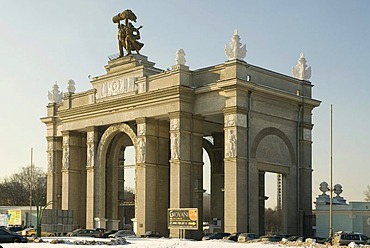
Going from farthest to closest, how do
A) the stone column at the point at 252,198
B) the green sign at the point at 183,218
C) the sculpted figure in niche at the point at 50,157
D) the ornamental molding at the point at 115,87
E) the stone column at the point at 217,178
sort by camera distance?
1. the sculpted figure in niche at the point at 50,157
2. the stone column at the point at 217,178
3. the ornamental molding at the point at 115,87
4. the stone column at the point at 252,198
5. the green sign at the point at 183,218

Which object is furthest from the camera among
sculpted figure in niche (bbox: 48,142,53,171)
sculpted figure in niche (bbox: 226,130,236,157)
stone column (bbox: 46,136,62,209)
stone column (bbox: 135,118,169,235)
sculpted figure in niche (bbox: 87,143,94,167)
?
sculpted figure in niche (bbox: 48,142,53,171)

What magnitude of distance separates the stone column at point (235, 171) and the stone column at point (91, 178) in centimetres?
1513

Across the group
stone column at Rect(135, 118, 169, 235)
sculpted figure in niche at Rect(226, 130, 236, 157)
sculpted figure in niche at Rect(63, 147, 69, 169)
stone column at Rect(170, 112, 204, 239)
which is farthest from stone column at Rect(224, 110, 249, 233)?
sculpted figure in niche at Rect(63, 147, 69, 169)

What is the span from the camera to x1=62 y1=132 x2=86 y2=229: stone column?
211 ft

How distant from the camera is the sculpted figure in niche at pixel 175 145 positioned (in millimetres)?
53188

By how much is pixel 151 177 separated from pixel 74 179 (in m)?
11.5

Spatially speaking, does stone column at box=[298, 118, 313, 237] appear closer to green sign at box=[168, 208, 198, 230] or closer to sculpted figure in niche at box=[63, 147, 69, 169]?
green sign at box=[168, 208, 198, 230]

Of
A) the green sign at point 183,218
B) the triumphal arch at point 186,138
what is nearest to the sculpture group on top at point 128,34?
the triumphal arch at point 186,138

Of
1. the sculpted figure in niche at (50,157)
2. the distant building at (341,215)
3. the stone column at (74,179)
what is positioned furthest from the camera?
the sculpted figure in niche at (50,157)

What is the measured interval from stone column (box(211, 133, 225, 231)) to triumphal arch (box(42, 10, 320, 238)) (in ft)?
0.31

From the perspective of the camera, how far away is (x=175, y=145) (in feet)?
175

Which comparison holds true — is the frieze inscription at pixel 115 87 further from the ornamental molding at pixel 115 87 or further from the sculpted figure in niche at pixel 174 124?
the sculpted figure in niche at pixel 174 124

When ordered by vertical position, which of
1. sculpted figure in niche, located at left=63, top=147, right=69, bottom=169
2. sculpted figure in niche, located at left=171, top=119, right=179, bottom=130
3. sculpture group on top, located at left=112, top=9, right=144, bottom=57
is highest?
sculpture group on top, located at left=112, top=9, right=144, bottom=57

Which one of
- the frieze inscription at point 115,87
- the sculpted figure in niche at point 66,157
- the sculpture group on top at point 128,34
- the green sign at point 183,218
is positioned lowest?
the green sign at point 183,218
